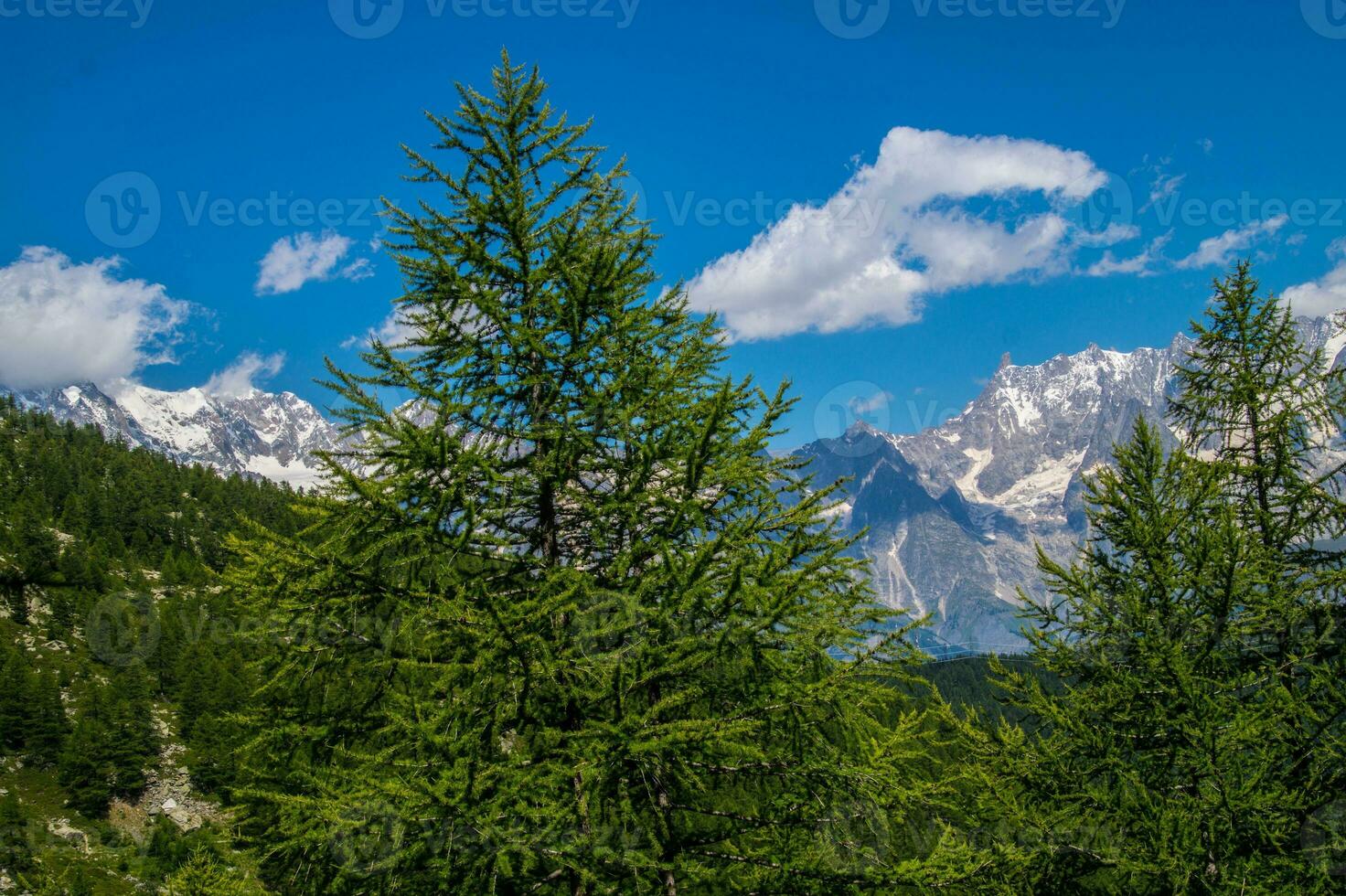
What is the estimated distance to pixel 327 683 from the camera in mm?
7109

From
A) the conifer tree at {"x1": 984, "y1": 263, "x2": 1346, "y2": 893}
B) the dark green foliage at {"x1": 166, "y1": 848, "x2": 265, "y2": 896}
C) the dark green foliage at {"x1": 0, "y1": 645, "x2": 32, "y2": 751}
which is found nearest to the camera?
the conifer tree at {"x1": 984, "y1": 263, "x2": 1346, "y2": 893}

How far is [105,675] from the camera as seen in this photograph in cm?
9062

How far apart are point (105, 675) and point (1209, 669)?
117 metres

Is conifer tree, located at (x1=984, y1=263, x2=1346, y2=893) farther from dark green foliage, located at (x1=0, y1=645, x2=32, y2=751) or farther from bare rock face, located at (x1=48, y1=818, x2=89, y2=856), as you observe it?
dark green foliage, located at (x1=0, y1=645, x2=32, y2=751)

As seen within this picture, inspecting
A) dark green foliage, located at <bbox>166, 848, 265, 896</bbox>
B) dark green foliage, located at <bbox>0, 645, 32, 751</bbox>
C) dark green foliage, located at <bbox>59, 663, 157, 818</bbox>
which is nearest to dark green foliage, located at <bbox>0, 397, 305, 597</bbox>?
dark green foliage, located at <bbox>59, 663, 157, 818</bbox>

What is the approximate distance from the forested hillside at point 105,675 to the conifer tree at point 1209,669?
1373 inches

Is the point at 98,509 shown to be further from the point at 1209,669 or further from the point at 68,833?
the point at 1209,669

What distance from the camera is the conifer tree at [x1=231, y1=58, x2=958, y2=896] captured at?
5.56 metres

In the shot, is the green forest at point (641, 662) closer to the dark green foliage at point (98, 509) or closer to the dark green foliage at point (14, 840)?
the dark green foliage at point (14, 840)

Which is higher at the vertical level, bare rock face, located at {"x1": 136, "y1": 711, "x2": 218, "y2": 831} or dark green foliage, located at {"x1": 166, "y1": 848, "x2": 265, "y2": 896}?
dark green foliage, located at {"x1": 166, "y1": 848, "x2": 265, "y2": 896}

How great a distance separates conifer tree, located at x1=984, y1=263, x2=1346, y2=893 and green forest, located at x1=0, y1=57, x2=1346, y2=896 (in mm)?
78

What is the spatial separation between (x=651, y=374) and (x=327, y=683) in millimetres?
4546

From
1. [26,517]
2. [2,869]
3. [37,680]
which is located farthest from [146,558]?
[2,869]

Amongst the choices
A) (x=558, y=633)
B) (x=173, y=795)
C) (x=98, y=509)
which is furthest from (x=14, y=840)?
(x=98, y=509)
